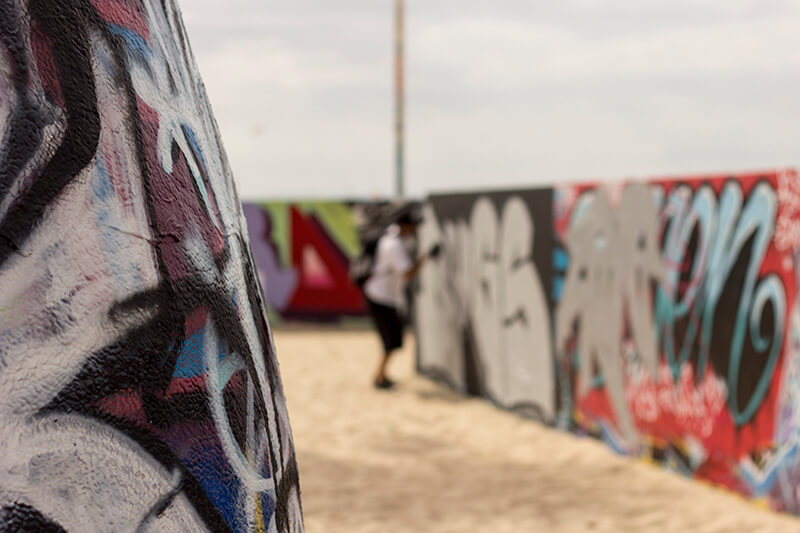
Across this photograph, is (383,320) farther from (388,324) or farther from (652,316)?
(652,316)

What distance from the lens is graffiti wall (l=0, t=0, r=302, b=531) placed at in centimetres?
144

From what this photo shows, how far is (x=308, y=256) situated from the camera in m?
15.9

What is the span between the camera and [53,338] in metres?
1.46

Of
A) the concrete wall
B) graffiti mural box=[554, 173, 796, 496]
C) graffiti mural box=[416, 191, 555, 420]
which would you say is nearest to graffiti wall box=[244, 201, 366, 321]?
graffiti mural box=[416, 191, 555, 420]

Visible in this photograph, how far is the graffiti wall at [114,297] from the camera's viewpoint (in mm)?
1443

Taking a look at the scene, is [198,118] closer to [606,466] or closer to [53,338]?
[53,338]

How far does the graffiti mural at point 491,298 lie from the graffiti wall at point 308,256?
17.0 feet

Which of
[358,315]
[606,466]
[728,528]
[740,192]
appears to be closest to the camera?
[728,528]

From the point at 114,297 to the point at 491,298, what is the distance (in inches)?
294

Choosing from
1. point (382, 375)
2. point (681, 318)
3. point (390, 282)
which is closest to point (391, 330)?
point (390, 282)

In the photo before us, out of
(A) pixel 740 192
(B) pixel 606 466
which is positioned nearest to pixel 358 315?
(B) pixel 606 466

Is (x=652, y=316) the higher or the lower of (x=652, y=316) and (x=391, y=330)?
the higher

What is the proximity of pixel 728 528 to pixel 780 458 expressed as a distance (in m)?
0.52

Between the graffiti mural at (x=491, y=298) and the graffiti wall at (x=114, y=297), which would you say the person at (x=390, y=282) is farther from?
the graffiti wall at (x=114, y=297)
